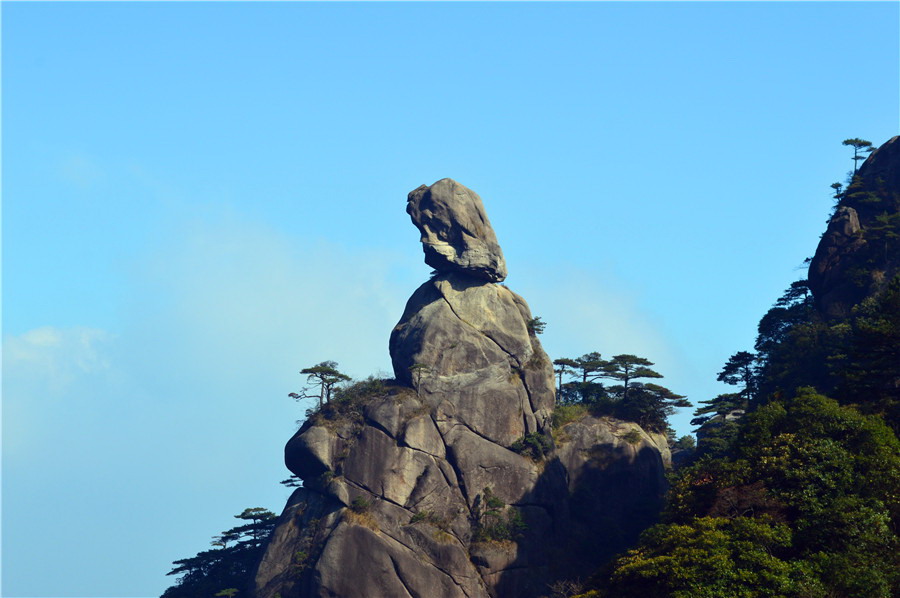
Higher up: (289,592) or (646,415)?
(646,415)

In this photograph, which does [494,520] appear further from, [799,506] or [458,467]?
[799,506]

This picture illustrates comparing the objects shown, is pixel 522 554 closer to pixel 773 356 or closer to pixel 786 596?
pixel 773 356

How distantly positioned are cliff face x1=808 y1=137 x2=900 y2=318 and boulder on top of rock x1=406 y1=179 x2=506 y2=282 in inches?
1021

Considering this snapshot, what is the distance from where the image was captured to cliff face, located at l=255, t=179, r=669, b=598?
76.4 metres

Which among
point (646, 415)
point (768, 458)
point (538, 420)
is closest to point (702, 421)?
point (646, 415)

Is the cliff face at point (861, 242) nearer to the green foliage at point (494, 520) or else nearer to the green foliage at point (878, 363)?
the green foliage at point (878, 363)

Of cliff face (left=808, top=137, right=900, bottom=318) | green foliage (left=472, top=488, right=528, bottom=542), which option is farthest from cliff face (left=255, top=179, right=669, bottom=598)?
cliff face (left=808, top=137, right=900, bottom=318)

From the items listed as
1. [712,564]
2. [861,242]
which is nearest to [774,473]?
[712,564]

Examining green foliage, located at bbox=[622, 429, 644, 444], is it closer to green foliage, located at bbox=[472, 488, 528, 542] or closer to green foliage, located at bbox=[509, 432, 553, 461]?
green foliage, located at bbox=[509, 432, 553, 461]

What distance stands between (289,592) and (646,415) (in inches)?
1241

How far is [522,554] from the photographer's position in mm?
77688

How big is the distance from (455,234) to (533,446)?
1847 cm

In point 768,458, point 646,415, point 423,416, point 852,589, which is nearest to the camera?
point 852,589

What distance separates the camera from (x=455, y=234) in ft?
294
